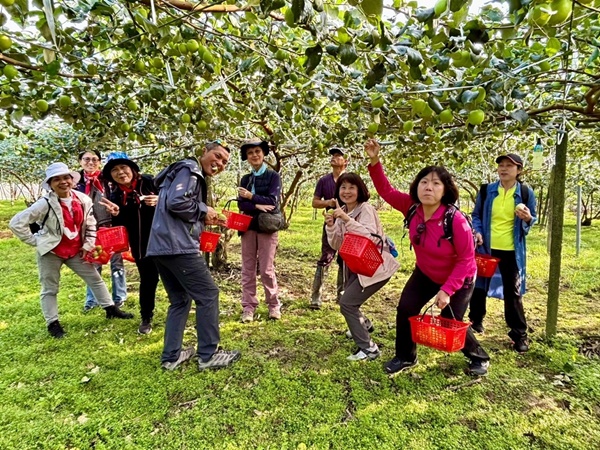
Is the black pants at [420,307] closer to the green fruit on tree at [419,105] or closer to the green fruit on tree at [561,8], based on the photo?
the green fruit on tree at [419,105]

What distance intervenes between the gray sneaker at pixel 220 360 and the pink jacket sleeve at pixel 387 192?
1881 millimetres

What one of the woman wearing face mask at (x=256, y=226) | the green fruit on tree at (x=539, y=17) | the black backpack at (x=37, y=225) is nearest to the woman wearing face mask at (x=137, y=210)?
the black backpack at (x=37, y=225)

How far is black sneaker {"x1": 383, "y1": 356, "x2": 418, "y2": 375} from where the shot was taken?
3.01 meters

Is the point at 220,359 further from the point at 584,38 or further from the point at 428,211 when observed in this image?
the point at 584,38

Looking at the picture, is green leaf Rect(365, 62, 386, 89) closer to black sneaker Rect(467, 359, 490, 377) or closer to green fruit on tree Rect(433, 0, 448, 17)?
green fruit on tree Rect(433, 0, 448, 17)

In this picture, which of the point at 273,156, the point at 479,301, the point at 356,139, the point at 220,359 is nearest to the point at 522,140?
the point at 479,301

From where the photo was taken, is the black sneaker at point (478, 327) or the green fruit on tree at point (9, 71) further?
the black sneaker at point (478, 327)

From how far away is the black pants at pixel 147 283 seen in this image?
3648mm

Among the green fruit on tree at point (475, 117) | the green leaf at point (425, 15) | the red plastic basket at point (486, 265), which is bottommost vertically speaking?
the red plastic basket at point (486, 265)

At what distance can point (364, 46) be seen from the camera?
4.98 feet

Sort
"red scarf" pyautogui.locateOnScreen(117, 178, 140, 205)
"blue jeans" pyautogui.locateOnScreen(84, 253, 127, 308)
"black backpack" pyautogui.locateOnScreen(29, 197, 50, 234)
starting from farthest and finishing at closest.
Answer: "blue jeans" pyautogui.locateOnScreen(84, 253, 127, 308), "red scarf" pyautogui.locateOnScreen(117, 178, 140, 205), "black backpack" pyautogui.locateOnScreen(29, 197, 50, 234)

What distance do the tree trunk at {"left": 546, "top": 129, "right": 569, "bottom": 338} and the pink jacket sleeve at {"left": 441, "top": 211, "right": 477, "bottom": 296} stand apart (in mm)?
1507

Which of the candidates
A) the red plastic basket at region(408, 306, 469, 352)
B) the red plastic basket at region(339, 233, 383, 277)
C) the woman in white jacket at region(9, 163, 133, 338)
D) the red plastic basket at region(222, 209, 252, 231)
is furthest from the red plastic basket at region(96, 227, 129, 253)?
the red plastic basket at region(408, 306, 469, 352)

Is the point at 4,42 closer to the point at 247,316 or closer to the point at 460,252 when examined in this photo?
the point at 460,252
